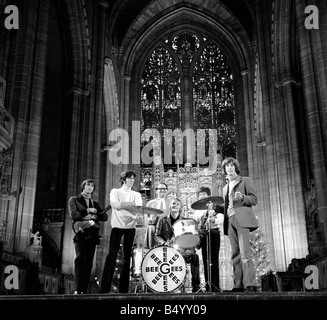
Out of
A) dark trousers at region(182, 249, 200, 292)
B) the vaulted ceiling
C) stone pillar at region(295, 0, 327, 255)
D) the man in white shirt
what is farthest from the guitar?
the vaulted ceiling

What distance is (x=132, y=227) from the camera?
233 inches

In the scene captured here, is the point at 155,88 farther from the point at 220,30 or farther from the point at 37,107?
the point at 37,107

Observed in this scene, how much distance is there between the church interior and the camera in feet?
34.0

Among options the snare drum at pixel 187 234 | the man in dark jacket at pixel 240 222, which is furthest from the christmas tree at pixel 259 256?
the man in dark jacket at pixel 240 222

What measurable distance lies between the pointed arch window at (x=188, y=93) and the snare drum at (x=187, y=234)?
53.3ft

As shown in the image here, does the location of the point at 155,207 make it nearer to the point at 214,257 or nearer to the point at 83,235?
the point at 214,257

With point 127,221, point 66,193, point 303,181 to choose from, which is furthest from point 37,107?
point 303,181

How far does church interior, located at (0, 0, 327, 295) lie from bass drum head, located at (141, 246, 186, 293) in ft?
13.0

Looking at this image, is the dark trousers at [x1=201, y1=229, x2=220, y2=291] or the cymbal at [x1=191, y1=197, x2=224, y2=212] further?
the dark trousers at [x1=201, y1=229, x2=220, y2=291]

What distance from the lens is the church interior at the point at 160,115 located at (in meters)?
10.4

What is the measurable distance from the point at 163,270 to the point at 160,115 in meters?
18.5

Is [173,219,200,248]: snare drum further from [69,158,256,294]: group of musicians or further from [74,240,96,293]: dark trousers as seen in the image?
[74,240,96,293]: dark trousers

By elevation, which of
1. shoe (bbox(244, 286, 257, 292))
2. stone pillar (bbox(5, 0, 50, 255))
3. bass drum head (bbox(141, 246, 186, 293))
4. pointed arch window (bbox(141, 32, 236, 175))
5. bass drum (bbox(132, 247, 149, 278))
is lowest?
shoe (bbox(244, 286, 257, 292))

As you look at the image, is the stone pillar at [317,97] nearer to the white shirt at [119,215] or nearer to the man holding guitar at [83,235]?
the white shirt at [119,215]
